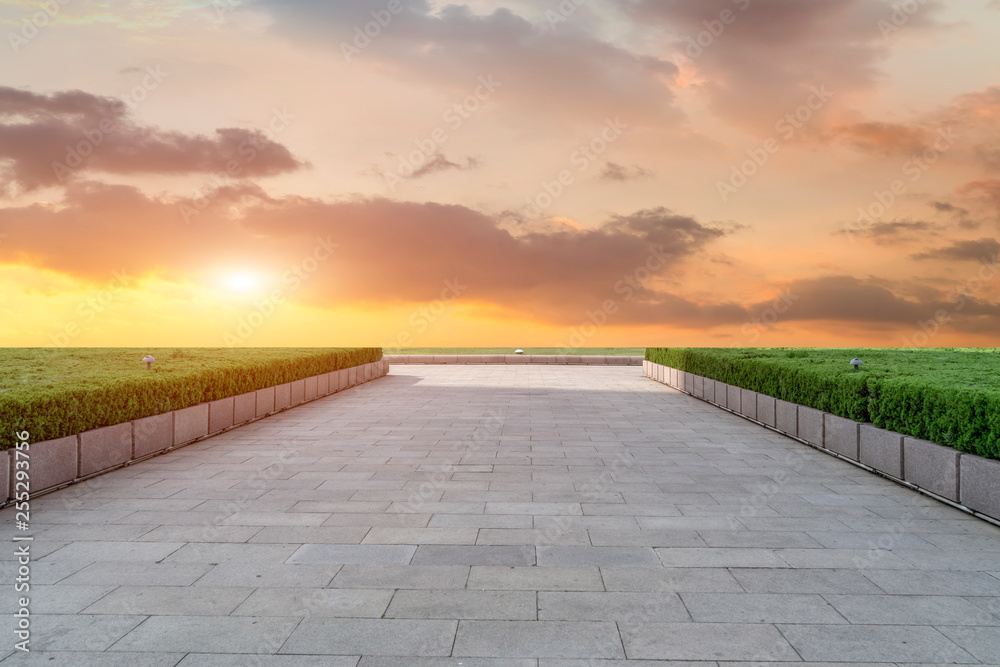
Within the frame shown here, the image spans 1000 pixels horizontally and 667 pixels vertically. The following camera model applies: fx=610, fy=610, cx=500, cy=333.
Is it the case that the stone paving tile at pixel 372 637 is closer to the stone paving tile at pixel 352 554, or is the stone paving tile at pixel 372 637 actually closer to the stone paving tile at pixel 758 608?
the stone paving tile at pixel 352 554

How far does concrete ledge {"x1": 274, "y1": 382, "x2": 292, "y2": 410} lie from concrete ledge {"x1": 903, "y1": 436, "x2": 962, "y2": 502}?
11.5 meters

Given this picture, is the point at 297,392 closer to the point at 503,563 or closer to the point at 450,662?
the point at 503,563

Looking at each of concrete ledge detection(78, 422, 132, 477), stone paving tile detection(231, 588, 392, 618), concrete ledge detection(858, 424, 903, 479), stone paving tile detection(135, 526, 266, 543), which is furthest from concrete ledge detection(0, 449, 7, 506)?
concrete ledge detection(858, 424, 903, 479)

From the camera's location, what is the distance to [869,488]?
24.2 feet

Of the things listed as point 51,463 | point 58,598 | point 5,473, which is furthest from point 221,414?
point 58,598

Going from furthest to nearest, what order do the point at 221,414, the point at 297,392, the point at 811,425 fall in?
the point at 297,392 → the point at 221,414 → the point at 811,425

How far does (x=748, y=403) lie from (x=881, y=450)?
455cm

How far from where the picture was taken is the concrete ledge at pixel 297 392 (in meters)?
14.4

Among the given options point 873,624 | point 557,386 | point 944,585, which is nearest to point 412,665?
point 873,624

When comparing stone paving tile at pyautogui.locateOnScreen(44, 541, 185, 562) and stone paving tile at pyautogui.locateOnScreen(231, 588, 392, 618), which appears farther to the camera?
stone paving tile at pyautogui.locateOnScreen(44, 541, 185, 562)

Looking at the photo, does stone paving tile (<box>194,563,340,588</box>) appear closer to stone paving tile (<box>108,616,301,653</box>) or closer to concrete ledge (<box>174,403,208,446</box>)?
stone paving tile (<box>108,616,301,653</box>)

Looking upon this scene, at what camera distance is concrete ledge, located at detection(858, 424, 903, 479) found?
7.62 meters

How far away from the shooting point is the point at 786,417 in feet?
35.4

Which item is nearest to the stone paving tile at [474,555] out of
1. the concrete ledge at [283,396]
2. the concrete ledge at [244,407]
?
the concrete ledge at [244,407]
